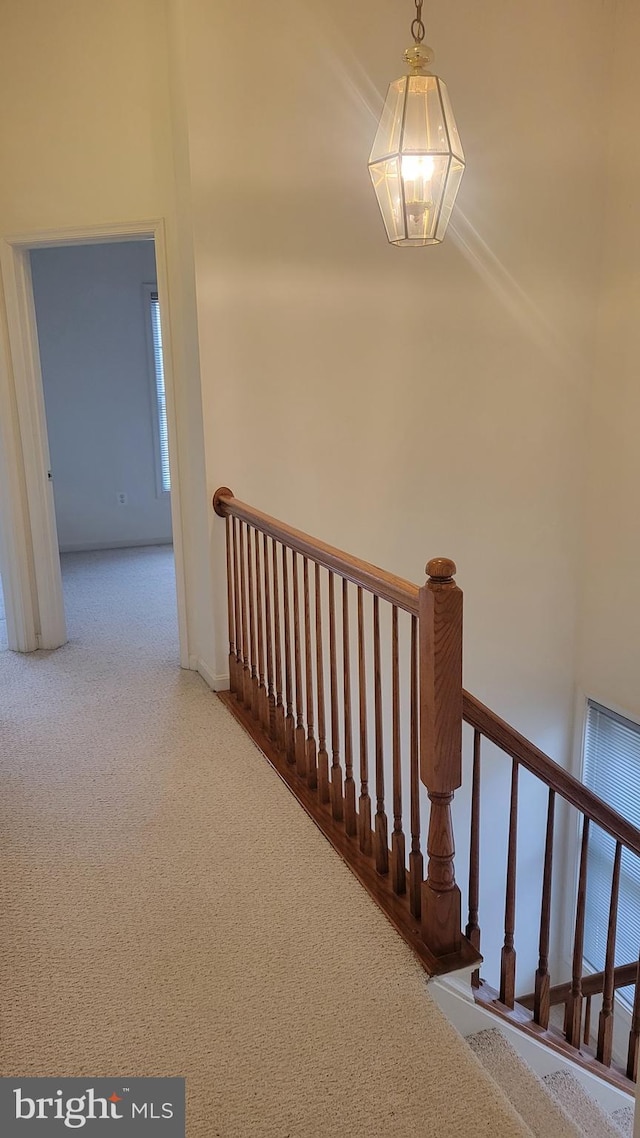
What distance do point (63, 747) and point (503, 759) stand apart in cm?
257

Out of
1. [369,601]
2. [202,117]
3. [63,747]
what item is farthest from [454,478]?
[63,747]

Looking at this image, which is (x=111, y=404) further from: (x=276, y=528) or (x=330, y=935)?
(x=330, y=935)

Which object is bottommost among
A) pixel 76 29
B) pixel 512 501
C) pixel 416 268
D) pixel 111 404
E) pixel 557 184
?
pixel 512 501

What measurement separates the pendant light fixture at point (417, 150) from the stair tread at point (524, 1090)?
2287 mm

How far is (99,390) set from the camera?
22.1 feet

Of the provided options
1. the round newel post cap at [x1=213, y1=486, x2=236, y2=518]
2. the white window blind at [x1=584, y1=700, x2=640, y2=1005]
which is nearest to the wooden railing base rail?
the round newel post cap at [x1=213, y1=486, x2=236, y2=518]

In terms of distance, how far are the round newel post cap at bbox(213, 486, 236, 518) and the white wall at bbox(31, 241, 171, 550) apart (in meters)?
3.53

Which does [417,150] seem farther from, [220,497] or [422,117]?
[220,497]

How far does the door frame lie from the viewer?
3789 millimetres

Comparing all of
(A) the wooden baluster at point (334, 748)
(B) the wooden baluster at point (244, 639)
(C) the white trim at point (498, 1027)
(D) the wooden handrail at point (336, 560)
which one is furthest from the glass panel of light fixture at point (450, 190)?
(C) the white trim at point (498, 1027)

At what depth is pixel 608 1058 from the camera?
2.62 m

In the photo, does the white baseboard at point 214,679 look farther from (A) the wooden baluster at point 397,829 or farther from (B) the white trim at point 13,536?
(A) the wooden baluster at point 397,829

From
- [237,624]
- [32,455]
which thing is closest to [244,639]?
[237,624]

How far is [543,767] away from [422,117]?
6.19 ft
